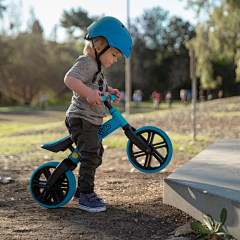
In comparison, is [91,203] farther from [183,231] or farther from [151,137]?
[183,231]

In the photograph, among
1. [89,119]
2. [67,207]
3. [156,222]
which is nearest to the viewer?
[156,222]

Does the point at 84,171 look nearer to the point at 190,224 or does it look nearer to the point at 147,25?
the point at 190,224

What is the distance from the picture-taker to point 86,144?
9.89 ft

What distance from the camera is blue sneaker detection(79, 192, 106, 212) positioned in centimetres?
307

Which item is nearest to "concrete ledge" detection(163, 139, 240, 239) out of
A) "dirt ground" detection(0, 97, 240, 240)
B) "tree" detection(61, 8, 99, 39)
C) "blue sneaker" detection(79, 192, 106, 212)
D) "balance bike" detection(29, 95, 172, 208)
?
"dirt ground" detection(0, 97, 240, 240)

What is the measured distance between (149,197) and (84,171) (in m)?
0.68

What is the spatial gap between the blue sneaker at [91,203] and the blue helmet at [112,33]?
1.17m

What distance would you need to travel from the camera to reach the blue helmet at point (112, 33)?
295 centimetres

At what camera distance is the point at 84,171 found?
10.1 ft

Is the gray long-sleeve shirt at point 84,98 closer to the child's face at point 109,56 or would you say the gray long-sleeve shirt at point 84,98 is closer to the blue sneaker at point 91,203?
the child's face at point 109,56

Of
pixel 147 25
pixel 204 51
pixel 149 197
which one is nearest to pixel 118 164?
pixel 149 197

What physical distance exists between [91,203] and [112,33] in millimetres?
1335

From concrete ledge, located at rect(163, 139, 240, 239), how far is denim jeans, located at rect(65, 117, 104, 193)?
1.92ft

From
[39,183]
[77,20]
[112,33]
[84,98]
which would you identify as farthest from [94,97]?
[77,20]
